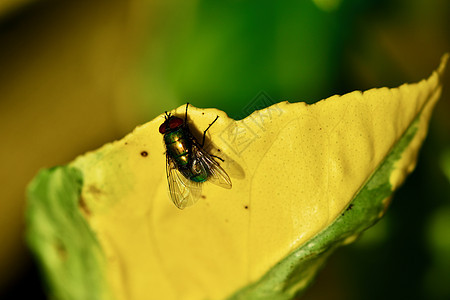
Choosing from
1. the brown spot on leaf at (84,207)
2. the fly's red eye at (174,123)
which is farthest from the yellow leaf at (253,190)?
the fly's red eye at (174,123)

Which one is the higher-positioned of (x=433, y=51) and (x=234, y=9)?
(x=234, y=9)

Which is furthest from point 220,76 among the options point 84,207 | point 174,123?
point 84,207

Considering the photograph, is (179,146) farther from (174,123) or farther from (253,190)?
(253,190)

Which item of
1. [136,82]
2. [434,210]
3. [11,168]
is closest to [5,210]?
[11,168]

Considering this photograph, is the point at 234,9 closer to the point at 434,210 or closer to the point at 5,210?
the point at 434,210

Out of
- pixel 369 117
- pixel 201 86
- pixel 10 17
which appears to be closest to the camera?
pixel 369 117

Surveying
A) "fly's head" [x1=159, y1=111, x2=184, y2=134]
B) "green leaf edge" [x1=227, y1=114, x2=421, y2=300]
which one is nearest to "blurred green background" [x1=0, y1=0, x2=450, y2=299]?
"fly's head" [x1=159, y1=111, x2=184, y2=134]
